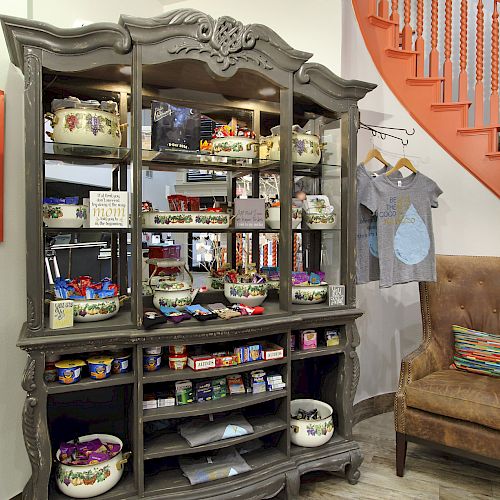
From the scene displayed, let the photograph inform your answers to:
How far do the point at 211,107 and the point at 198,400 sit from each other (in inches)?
56.5

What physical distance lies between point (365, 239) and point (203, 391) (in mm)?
1198

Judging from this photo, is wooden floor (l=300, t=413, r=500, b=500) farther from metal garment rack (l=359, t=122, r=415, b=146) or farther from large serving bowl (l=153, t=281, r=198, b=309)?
metal garment rack (l=359, t=122, r=415, b=146)

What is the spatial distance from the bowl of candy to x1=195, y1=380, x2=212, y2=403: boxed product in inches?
41.8

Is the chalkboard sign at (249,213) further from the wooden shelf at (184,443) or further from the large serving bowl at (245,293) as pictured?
the wooden shelf at (184,443)

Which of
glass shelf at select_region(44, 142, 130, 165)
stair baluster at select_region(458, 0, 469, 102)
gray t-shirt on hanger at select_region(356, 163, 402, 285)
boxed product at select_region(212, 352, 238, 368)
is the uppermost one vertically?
stair baluster at select_region(458, 0, 469, 102)

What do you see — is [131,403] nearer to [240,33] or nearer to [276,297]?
[276,297]

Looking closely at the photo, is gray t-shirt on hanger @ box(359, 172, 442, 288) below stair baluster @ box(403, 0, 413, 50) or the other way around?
below

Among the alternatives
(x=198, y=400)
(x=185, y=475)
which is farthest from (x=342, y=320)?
(x=185, y=475)

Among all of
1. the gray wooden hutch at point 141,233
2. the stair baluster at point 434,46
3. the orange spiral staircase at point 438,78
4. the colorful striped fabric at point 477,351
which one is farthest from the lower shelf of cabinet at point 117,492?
the stair baluster at point 434,46

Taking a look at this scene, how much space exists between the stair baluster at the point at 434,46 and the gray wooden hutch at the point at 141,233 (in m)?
1.07

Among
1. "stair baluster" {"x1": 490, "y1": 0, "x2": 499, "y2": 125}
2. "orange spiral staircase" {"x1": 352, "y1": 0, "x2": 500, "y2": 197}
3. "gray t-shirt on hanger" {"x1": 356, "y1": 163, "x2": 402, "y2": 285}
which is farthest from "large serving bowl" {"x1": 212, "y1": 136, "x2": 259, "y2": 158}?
"stair baluster" {"x1": 490, "y1": 0, "x2": 499, "y2": 125}

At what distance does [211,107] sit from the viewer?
2.25m

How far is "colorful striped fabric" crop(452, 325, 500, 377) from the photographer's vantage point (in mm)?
2352

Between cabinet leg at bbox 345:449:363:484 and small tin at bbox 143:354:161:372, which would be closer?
small tin at bbox 143:354:161:372
